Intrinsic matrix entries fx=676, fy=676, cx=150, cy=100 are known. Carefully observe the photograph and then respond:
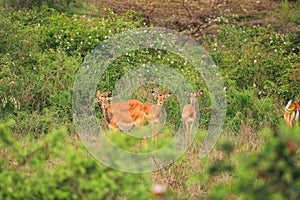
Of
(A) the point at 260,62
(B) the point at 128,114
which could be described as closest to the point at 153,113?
(B) the point at 128,114

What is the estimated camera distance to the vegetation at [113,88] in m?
4.52

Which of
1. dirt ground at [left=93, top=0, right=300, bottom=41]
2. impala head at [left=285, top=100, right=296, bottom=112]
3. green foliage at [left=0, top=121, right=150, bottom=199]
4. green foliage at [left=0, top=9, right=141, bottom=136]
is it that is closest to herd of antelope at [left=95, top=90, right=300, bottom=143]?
impala head at [left=285, top=100, right=296, bottom=112]

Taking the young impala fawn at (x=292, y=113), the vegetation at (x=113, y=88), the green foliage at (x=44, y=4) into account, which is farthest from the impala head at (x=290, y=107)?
the green foliage at (x=44, y=4)

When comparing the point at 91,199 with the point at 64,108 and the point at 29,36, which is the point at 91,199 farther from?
the point at 29,36

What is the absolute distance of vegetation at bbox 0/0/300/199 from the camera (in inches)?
178

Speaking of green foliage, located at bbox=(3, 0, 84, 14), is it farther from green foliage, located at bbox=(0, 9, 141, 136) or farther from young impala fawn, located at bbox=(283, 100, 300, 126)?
young impala fawn, located at bbox=(283, 100, 300, 126)

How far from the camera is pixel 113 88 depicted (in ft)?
35.0

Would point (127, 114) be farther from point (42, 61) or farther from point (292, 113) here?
point (42, 61)

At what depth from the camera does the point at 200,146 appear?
26.4 ft

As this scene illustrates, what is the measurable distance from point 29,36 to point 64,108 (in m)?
2.58

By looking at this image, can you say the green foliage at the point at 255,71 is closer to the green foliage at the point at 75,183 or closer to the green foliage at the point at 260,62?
the green foliage at the point at 260,62

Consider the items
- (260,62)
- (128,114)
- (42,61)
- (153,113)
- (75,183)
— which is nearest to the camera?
(75,183)

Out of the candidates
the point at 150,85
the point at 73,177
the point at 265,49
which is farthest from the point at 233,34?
the point at 73,177

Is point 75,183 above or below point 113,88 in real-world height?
below
